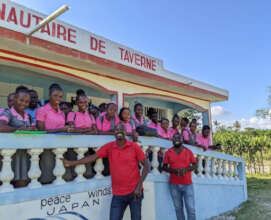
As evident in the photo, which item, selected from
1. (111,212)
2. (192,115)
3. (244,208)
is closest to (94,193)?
(111,212)

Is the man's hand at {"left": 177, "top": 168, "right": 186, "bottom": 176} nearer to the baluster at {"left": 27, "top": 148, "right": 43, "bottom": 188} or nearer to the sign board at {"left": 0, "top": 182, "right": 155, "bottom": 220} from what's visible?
the sign board at {"left": 0, "top": 182, "right": 155, "bottom": 220}

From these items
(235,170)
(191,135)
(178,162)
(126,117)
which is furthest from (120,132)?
(235,170)

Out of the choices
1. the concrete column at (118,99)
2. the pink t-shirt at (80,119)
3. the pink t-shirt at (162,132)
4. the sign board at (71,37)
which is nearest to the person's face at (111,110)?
the pink t-shirt at (80,119)

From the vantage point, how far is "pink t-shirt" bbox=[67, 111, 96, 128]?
3.00 m

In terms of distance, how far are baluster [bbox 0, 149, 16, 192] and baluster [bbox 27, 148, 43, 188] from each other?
18 cm

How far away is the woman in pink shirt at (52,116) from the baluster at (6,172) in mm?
455

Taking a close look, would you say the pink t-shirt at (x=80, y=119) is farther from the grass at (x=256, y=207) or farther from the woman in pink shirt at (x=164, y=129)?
the grass at (x=256, y=207)

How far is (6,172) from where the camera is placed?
7.39 feet

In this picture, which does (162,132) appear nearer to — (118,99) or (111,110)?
(111,110)

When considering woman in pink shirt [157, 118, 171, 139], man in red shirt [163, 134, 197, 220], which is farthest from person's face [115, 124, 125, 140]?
woman in pink shirt [157, 118, 171, 139]

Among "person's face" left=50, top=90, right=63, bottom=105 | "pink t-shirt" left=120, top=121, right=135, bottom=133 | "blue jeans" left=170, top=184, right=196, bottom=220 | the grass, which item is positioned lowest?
the grass

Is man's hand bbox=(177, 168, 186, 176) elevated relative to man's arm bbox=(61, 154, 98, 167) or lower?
lower

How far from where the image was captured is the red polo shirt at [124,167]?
8.89ft

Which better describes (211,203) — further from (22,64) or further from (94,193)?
(22,64)
